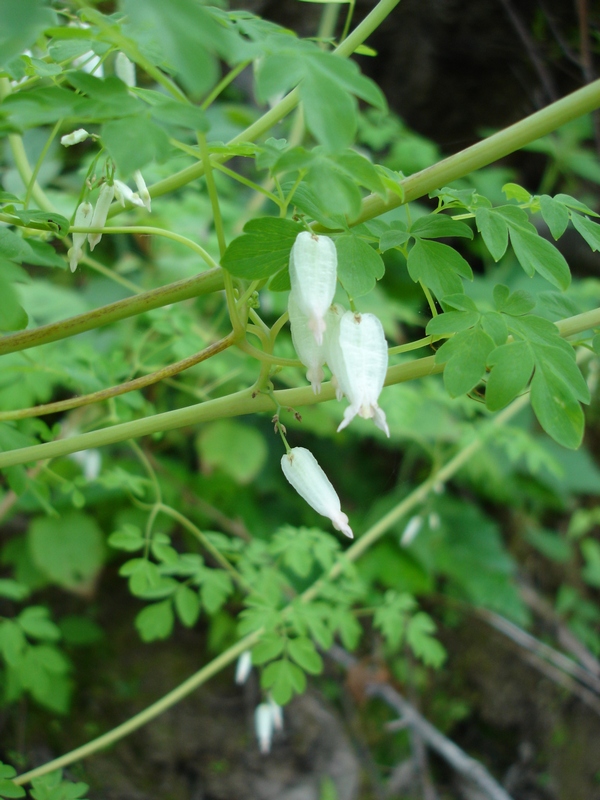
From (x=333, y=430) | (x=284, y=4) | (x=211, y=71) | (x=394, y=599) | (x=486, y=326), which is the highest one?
(x=211, y=71)

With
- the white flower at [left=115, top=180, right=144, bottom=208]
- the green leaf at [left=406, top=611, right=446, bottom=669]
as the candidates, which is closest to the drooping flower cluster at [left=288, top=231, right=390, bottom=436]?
the white flower at [left=115, top=180, right=144, bottom=208]

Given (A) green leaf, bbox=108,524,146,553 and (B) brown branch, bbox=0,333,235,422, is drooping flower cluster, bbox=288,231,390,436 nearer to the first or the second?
(B) brown branch, bbox=0,333,235,422

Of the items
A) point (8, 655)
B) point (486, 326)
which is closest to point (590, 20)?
point (486, 326)

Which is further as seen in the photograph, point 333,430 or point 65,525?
point 333,430

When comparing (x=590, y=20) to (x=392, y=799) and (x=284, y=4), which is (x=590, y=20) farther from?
(x=392, y=799)

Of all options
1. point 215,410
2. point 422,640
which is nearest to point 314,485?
point 215,410

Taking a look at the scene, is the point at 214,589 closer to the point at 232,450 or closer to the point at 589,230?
the point at 589,230

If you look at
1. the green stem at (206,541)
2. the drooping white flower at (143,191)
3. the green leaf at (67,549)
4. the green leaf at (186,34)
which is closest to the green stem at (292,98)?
the drooping white flower at (143,191)
